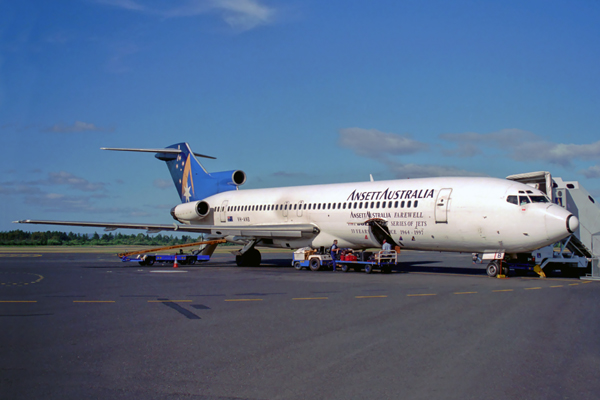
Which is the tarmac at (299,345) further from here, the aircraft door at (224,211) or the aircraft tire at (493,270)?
the aircraft door at (224,211)

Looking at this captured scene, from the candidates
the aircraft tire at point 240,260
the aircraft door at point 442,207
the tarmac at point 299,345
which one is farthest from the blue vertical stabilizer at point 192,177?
the tarmac at point 299,345

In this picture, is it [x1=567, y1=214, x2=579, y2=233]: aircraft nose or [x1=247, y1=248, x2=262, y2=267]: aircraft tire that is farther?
[x1=247, y1=248, x2=262, y2=267]: aircraft tire

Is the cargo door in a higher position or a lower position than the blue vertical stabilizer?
lower

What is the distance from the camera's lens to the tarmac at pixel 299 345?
6.27 meters

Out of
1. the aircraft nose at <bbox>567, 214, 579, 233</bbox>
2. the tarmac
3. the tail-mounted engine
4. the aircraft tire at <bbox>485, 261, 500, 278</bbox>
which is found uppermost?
the tail-mounted engine

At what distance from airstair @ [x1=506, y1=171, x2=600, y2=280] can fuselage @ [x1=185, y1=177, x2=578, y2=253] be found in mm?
2178

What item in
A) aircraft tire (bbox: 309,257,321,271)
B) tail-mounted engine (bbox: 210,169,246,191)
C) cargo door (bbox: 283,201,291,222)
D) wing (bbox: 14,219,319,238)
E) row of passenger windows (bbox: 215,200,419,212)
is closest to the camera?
row of passenger windows (bbox: 215,200,419,212)

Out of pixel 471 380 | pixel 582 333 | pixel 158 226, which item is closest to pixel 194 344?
pixel 471 380

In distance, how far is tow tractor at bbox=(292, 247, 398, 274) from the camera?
2447cm

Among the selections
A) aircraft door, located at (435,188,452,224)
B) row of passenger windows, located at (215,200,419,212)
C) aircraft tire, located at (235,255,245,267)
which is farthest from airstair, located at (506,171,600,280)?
aircraft tire, located at (235,255,245,267)

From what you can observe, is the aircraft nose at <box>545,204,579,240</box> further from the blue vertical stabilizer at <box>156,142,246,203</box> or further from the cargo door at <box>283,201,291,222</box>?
the blue vertical stabilizer at <box>156,142,246,203</box>

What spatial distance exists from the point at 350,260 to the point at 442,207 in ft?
17.8

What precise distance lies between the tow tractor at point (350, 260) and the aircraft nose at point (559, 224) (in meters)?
6.83

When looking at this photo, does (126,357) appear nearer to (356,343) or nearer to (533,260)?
(356,343)
